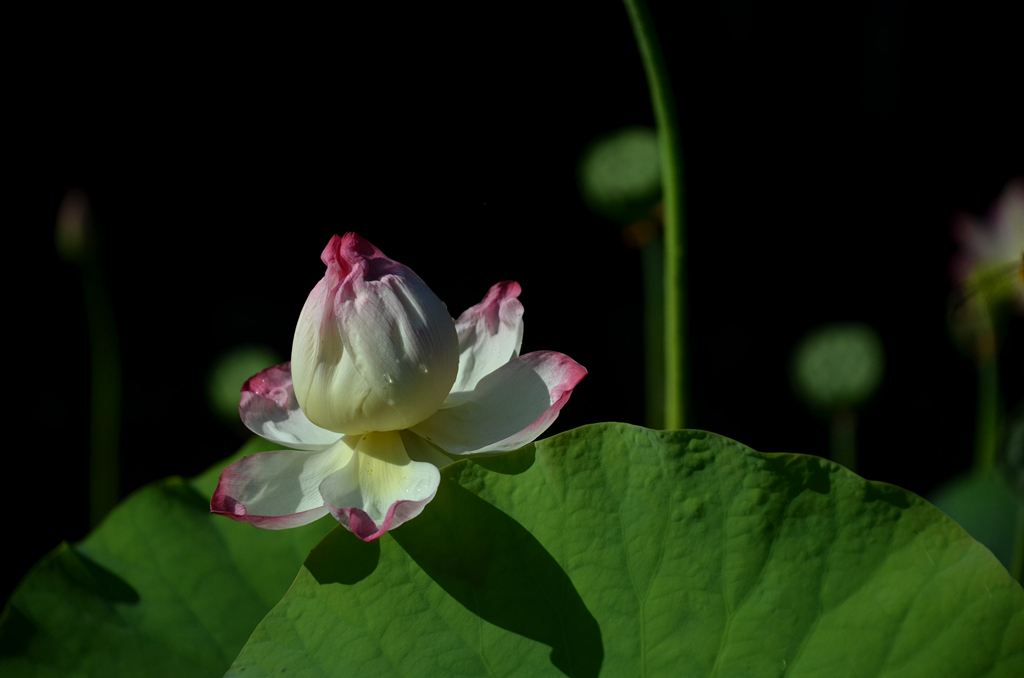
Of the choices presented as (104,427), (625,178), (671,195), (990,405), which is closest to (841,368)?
(990,405)

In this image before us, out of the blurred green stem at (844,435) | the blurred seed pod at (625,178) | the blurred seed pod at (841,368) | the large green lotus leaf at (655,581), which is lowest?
the blurred green stem at (844,435)

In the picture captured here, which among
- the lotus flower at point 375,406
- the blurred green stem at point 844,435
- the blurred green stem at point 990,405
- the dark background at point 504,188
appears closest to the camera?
the lotus flower at point 375,406

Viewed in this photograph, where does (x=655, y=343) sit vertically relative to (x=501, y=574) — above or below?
below

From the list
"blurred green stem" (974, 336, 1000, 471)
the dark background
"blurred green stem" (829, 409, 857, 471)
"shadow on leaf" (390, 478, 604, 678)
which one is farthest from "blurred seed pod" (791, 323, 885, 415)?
"shadow on leaf" (390, 478, 604, 678)

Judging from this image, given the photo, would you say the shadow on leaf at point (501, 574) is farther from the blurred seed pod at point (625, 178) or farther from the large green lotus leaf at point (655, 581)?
the blurred seed pod at point (625, 178)

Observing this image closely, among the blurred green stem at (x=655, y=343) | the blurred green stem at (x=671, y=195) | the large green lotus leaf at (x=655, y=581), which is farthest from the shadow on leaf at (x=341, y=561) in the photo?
the blurred green stem at (x=655, y=343)

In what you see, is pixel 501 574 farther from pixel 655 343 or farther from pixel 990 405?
pixel 990 405

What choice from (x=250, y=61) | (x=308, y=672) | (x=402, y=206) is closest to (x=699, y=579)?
(x=308, y=672)
